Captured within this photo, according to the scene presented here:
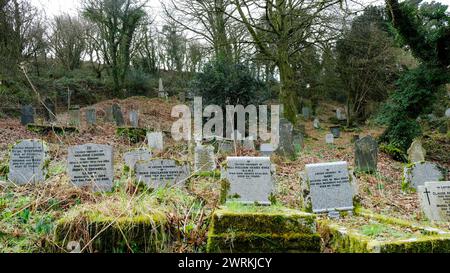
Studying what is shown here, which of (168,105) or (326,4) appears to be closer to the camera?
(326,4)

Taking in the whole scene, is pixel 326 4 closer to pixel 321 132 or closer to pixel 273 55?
pixel 273 55

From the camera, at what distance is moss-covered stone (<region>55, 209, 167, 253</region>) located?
159 inches

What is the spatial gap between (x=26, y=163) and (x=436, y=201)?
23.8ft

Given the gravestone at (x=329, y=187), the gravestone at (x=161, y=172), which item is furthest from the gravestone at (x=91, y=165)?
the gravestone at (x=329, y=187)

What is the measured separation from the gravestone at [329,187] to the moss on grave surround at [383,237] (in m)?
0.82

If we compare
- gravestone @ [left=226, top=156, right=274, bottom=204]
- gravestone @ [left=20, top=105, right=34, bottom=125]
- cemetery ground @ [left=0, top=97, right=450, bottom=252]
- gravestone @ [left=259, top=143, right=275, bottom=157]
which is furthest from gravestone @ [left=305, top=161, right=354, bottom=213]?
gravestone @ [left=20, top=105, right=34, bottom=125]

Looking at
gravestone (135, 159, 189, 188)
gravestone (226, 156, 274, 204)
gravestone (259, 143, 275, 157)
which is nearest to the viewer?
gravestone (226, 156, 274, 204)

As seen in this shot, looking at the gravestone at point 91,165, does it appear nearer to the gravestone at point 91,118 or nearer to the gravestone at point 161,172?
the gravestone at point 161,172

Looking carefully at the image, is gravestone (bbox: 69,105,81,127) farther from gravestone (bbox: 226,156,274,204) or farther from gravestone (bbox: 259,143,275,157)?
gravestone (bbox: 226,156,274,204)

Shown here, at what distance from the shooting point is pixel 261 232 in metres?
4.18

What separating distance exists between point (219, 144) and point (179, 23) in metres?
9.44

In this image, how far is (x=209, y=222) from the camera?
466 centimetres

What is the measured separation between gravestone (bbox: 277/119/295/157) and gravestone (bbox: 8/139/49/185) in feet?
24.3
